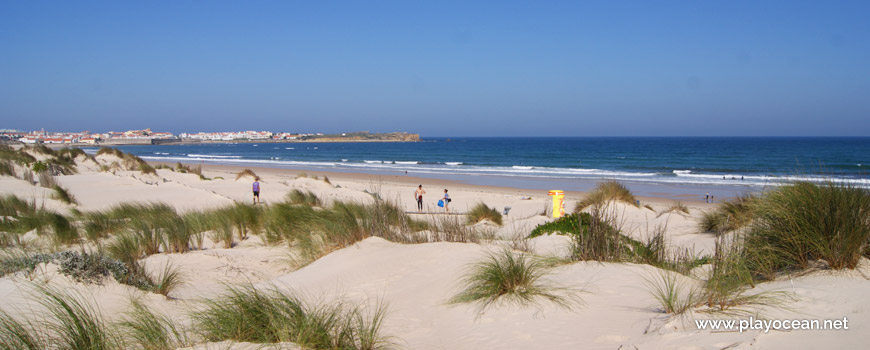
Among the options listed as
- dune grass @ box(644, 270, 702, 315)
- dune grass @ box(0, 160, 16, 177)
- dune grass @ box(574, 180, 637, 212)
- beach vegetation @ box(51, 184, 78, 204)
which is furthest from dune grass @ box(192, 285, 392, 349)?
dune grass @ box(0, 160, 16, 177)

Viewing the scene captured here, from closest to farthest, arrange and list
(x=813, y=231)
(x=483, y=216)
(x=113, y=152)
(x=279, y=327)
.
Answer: (x=279, y=327), (x=813, y=231), (x=483, y=216), (x=113, y=152)

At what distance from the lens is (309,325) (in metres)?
3.92

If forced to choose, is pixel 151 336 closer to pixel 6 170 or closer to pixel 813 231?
pixel 813 231

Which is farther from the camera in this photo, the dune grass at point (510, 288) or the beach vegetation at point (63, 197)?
the beach vegetation at point (63, 197)

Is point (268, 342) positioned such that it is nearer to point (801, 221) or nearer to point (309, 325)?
point (309, 325)

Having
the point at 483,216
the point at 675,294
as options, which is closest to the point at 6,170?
the point at 483,216

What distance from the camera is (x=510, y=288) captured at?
5.27 metres

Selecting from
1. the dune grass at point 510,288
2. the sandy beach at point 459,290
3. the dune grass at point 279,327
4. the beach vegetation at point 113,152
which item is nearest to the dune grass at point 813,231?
the sandy beach at point 459,290

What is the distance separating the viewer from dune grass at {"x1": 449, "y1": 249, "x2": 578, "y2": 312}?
5105 millimetres

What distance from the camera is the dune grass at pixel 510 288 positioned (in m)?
5.11

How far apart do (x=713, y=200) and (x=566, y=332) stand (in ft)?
71.6

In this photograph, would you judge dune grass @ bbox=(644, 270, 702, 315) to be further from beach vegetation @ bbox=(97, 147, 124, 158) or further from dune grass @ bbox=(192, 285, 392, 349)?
beach vegetation @ bbox=(97, 147, 124, 158)

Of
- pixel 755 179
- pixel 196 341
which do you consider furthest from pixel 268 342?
pixel 755 179

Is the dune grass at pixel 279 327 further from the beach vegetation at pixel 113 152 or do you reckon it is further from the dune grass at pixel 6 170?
the beach vegetation at pixel 113 152
